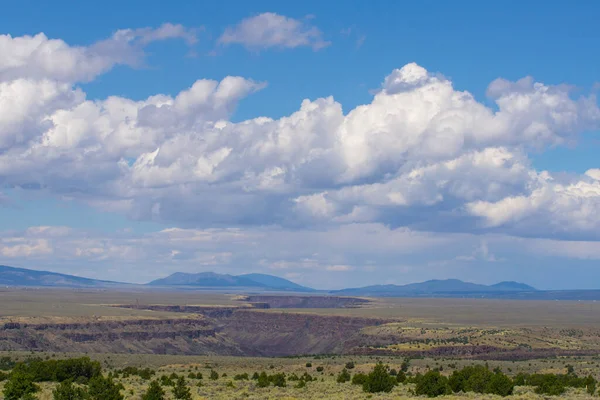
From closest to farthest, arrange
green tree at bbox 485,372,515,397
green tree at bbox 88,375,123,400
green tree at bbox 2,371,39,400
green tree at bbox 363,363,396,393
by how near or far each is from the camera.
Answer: green tree at bbox 88,375,123,400
green tree at bbox 2,371,39,400
green tree at bbox 485,372,515,397
green tree at bbox 363,363,396,393

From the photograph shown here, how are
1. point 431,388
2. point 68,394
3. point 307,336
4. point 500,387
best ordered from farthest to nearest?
1. point 307,336
2. point 500,387
3. point 431,388
4. point 68,394

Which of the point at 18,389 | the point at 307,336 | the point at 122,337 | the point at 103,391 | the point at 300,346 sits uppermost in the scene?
the point at 103,391

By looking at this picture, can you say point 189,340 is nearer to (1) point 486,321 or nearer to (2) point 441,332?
(2) point 441,332

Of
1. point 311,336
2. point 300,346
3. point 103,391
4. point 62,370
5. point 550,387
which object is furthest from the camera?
point 311,336

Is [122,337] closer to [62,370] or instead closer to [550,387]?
[62,370]

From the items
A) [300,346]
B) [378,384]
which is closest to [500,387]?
[378,384]

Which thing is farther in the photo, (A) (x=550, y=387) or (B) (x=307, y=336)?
(B) (x=307, y=336)

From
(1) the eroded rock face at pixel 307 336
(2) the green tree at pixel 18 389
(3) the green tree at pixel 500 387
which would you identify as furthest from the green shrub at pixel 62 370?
(1) the eroded rock face at pixel 307 336

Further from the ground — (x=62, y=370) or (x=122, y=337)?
(x=62, y=370)

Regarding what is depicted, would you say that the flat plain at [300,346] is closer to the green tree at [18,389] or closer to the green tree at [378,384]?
the green tree at [378,384]

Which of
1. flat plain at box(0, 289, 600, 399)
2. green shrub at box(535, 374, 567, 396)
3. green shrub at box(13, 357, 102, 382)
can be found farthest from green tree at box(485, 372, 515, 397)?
green shrub at box(13, 357, 102, 382)

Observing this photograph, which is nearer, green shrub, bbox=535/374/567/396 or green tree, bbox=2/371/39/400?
green tree, bbox=2/371/39/400

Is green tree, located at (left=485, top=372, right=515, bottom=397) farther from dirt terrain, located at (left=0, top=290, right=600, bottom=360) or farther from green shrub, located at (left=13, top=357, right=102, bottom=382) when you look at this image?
dirt terrain, located at (left=0, top=290, right=600, bottom=360)

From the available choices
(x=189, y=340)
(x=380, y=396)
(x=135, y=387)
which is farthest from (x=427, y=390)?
(x=189, y=340)
